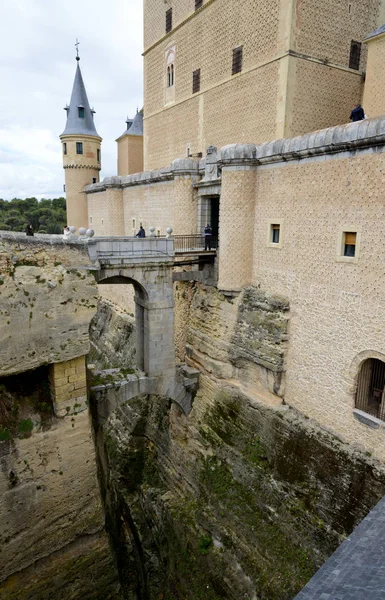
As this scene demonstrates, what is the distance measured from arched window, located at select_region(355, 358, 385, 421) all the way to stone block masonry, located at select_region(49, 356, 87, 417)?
737 centimetres

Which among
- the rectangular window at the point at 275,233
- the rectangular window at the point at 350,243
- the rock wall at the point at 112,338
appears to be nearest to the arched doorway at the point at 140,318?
the rectangular window at the point at 275,233

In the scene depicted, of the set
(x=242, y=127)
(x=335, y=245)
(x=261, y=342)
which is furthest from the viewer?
(x=242, y=127)

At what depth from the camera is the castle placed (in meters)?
9.12

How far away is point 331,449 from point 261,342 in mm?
3583

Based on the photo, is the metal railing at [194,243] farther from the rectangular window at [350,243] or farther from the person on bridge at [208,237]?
the rectangular window at [350,243]

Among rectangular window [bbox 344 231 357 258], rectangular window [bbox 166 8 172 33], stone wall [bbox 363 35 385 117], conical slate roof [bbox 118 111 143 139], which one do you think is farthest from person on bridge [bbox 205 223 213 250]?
conical slate roof [bbox 118 111 143 139]

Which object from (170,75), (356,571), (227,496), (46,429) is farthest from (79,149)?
(356,571)

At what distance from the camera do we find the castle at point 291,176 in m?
9.12

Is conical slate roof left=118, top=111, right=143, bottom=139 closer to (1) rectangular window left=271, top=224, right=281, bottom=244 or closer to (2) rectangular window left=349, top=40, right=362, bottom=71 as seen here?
(2) rectangular window left=349, top=40, right=362, bottom=71

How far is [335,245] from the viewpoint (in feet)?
31.2

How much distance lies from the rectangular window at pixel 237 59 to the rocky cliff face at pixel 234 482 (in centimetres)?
902

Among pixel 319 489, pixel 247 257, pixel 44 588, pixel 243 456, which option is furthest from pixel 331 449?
pixel 44 588

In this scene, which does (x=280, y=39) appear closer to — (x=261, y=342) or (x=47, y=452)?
(x=261, y=342)

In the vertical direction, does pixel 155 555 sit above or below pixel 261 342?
below
